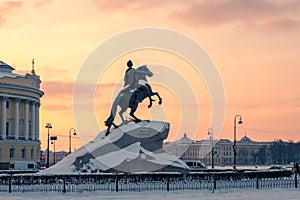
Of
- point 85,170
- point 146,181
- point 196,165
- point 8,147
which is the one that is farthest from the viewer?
point 8,147

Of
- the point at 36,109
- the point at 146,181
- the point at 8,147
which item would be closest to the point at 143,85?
the point at 146,181

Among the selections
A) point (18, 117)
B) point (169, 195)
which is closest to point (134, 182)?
point (169, 195)

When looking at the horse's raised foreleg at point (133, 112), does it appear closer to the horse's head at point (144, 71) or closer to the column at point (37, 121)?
the horse's head at point (144, 71)

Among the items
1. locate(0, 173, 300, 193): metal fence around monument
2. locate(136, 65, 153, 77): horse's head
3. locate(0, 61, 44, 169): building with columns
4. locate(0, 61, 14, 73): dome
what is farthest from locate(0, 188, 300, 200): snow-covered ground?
locate(0, 61, 14, 73): dome

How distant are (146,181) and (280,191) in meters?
8.16

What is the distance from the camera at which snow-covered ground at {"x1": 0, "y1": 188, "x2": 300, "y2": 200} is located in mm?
29312

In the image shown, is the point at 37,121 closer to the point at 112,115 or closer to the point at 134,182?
the point at 112,115

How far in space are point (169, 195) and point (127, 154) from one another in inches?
511

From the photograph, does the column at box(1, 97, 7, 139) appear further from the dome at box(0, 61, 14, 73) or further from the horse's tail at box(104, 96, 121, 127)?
the horse's tail at box(104, 96, 121, 127)

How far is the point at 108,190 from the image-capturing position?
33594mm

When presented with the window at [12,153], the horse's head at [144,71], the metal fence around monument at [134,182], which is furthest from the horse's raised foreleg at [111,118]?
the window at [12,153]

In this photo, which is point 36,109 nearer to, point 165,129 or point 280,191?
point 165,129

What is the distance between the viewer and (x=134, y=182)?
3575cm

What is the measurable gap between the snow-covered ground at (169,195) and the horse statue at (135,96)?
1447 centimetres
